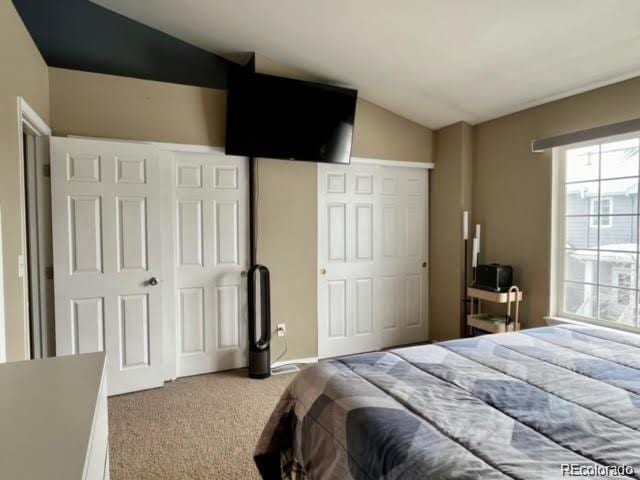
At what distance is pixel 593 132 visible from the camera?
2766 mm

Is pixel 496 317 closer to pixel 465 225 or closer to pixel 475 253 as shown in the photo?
pixel 475 253

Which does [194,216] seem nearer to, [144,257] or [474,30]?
[144,257]

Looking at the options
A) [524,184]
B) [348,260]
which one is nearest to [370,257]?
[348,260]

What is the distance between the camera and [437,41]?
8.82ft

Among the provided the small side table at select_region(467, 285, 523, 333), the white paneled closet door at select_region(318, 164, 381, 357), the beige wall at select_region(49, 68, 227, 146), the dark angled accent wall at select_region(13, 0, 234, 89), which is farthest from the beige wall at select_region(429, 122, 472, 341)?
the dark angled accent wall at select_region(13, 0, 234, 89)

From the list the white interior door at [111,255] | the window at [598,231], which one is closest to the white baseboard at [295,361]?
the white interior door at [111,255]

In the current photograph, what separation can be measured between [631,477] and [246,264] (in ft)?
9.53

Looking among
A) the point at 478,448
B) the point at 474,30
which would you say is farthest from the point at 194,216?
the point at 478,448

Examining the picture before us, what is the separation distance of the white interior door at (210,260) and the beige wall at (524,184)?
2.29 m

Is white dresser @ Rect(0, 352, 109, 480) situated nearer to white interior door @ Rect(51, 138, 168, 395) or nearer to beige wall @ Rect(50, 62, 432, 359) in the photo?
white interior door @ Rect(51, 138, 168, 395)

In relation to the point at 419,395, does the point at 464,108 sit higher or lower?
higher

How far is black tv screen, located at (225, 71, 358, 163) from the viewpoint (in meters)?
3.16

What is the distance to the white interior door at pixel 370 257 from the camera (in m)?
3.78

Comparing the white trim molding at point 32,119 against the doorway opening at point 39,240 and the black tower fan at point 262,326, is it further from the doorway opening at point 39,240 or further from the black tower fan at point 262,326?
the black tower fan at point 262,326
